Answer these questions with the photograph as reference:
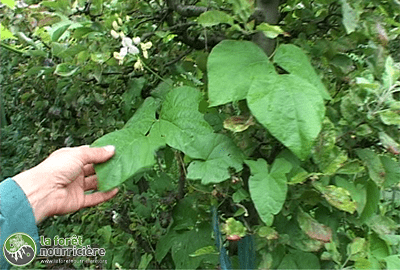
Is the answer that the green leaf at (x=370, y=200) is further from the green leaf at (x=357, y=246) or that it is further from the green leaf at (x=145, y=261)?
the green leaf at (x=145, y=261)

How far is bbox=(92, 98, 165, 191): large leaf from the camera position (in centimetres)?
92

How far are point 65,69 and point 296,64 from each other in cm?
61

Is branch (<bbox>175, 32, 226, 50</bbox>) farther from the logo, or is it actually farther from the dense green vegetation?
the logo

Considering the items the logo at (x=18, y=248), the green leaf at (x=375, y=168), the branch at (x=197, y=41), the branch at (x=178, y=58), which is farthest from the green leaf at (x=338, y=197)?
the logo at (x=18, y=248)

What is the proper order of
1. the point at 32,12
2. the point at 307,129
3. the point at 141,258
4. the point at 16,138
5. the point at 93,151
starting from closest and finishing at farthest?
1. the point at 307,129
2. the point at 93,151
3. the point at 32,12
4. the point at 141,258
5. the point at 16,138

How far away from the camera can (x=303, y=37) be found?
3.64ft

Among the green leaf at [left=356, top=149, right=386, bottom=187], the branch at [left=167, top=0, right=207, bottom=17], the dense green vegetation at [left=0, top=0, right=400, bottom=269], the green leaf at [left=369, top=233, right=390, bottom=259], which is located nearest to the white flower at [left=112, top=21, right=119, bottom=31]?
the dense green vegetation at [left=0, top=0, right=400, bottom=269]

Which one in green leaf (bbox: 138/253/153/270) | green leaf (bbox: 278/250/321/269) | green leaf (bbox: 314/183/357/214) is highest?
green leaf (bbox: 314/183/357/214)

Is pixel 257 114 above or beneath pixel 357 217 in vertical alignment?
above

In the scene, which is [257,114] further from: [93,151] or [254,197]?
[93,151]

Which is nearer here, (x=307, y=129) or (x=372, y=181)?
(x=307, y=129)

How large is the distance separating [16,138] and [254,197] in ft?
9.24

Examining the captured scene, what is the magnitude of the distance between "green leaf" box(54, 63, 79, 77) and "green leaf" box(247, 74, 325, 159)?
1.82 feet

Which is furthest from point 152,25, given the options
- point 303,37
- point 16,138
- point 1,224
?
point 16,138
